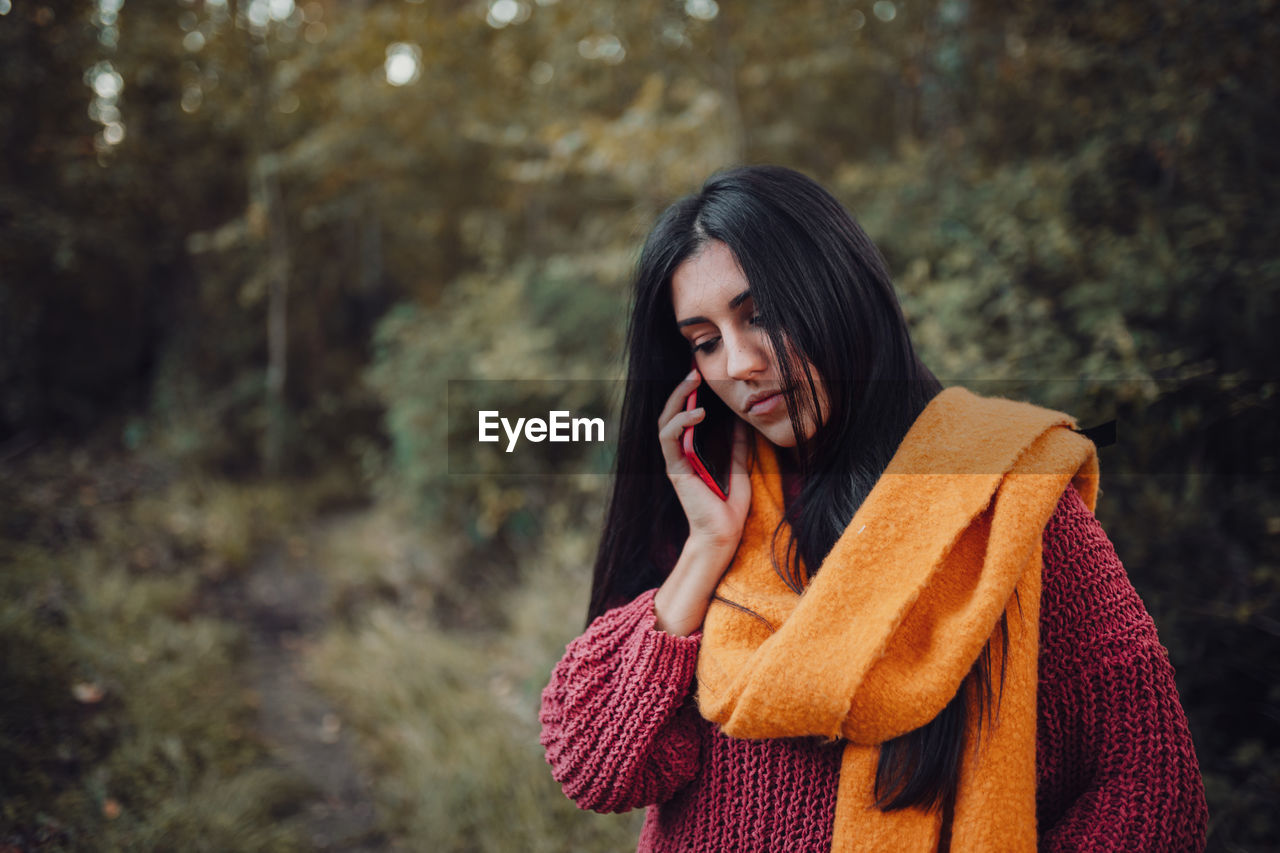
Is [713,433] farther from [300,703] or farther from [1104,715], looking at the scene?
[300,703]

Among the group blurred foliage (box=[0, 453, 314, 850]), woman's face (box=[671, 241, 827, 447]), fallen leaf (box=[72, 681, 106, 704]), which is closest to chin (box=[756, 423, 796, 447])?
woman's face (box=[671, 241, 827, 447])

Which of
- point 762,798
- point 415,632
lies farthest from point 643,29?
point 762,798

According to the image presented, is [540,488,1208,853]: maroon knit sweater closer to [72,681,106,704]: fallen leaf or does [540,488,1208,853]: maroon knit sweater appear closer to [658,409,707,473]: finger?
[658,409,707,473]: finger

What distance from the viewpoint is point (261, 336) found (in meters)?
6.68

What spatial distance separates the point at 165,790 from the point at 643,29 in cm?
477

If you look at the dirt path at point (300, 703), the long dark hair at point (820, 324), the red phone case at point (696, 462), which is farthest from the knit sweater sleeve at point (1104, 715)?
the dirt path at point (300, 703)

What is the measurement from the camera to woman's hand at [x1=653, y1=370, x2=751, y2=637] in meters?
1.20

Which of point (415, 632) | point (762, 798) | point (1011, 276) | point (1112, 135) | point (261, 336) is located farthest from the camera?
point (261, 336)

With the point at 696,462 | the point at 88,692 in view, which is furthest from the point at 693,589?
the point at 88,692

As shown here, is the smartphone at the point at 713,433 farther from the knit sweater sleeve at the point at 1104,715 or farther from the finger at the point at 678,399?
the knit sweater sleeve at the point at 1104,715

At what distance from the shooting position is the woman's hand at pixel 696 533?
1.20 metres

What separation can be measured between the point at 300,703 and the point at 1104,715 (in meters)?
3.93

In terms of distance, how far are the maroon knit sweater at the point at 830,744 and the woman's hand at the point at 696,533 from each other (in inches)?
1.9

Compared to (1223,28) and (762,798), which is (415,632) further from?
(1223,28)
